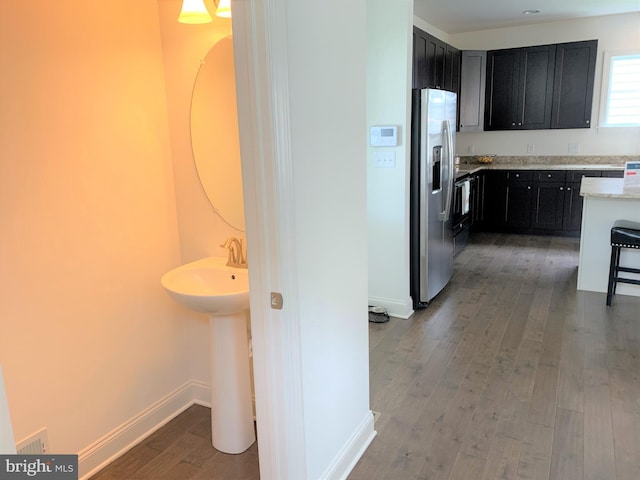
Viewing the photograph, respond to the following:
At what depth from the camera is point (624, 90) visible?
5871 mm

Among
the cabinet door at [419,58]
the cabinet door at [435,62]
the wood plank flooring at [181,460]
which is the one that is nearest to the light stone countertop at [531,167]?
the cabinet door at [435,62]

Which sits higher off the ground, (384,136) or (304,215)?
(384,136)

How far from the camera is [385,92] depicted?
3.47 m

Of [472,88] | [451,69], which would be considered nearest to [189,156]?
[451,69]

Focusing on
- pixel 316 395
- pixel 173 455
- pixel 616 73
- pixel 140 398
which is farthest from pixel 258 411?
pixel 616 73

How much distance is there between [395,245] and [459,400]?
4.52 feet

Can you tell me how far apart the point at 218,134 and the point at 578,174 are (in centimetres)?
506

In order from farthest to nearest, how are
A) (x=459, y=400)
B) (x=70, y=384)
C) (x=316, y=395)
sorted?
(x=459, y=400)
(x=70, y=384)
(x=316, y=395)

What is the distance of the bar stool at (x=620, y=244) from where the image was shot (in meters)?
3.72

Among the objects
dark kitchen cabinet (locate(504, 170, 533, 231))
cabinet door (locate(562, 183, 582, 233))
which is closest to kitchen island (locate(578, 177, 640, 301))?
cabinet door (locate(562, 183, 582, 233))

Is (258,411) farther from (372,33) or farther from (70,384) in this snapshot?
(372,33)

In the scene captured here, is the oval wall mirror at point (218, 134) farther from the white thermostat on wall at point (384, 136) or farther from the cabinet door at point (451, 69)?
the cabinet door at point (451, 69)

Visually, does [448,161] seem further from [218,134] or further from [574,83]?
[574,83]

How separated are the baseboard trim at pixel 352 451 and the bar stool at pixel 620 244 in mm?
2656
